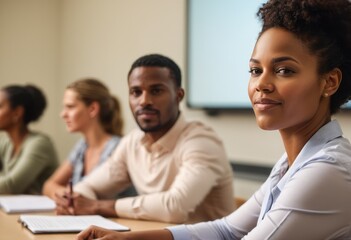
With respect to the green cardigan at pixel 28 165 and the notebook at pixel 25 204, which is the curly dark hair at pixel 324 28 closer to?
the notebook at pixel 25 204

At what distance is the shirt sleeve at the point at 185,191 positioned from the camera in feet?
5.62

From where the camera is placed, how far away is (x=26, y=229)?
1.59 meters

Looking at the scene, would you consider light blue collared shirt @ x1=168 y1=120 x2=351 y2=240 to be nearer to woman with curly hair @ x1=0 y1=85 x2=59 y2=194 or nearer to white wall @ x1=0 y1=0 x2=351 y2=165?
white wall @ x1=0 y1=0 x2=351 y2=165

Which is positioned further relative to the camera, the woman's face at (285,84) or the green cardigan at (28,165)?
the green cardigan at (28,165)

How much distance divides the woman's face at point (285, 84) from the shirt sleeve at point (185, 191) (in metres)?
0.69

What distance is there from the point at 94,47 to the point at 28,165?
4.55 feet

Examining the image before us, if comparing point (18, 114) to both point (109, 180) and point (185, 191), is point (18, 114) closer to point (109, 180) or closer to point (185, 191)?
point (109, 180)

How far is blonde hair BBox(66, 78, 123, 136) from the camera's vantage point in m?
2.63

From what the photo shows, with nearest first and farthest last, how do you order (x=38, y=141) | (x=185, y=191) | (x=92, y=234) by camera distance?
(x=92, y=234)
(x=185, y=191)
(x=38, y=141)

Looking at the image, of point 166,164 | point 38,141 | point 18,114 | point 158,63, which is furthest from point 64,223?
point 18,114

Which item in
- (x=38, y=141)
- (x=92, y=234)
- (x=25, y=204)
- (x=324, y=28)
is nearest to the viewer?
(x=324, y=28)

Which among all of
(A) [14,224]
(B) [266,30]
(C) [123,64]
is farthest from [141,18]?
(B) [266,30]

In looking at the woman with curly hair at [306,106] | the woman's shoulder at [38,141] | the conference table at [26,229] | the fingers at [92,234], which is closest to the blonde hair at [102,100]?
the woman's shoulder at [38,141]

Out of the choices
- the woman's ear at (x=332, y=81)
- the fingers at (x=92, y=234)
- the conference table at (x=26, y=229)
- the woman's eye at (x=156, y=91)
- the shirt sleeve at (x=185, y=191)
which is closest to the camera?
the woman's ear at (x=332, y=81)
